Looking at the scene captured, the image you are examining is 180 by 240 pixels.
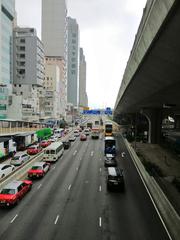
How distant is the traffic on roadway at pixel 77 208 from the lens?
14602mm

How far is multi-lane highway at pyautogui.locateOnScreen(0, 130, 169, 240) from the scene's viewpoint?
1446 centimetres

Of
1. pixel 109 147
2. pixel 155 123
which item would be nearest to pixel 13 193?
pixel 109 147

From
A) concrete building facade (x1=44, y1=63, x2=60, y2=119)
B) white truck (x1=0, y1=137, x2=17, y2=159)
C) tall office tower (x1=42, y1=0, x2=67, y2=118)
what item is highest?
tall office tower (x1=42, y1=0, x2=67, y2=118)

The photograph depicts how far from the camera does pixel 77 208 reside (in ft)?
60.8

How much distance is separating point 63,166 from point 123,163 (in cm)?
950

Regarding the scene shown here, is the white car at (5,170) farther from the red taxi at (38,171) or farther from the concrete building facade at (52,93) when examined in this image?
the concrete building facade at (52,93)

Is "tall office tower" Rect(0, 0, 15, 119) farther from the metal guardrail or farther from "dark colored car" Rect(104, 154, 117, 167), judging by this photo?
the metal guardrail

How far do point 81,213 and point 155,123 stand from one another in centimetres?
4183

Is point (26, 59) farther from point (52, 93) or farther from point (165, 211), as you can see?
point (165, 211)

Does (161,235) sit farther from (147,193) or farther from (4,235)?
(4,235)

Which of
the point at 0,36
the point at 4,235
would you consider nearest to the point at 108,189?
the point at 4,235

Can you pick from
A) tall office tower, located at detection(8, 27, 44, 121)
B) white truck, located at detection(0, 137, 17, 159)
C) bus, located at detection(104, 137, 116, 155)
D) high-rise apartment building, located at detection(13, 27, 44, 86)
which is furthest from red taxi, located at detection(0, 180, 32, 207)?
high-rise apartment building, located at detection(13, 27, 44, 86)

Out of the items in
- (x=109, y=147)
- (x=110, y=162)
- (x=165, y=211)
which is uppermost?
(x=109, y=147)

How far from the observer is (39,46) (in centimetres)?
10638
